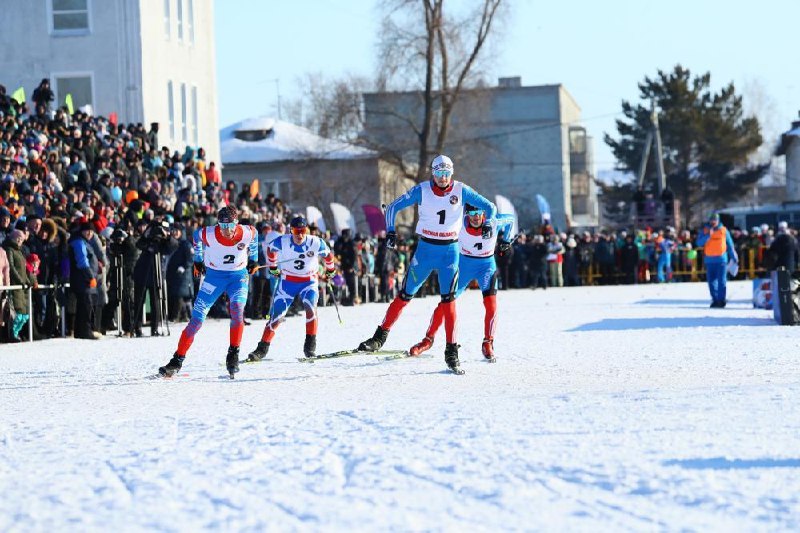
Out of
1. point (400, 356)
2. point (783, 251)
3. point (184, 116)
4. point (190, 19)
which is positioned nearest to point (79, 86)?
point (184, 116)

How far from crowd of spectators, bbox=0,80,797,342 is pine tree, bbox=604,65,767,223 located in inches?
1931

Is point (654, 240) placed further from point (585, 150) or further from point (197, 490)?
point (585, 150)

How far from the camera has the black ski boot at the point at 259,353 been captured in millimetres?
15578

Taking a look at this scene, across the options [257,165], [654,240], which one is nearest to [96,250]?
[654,240]

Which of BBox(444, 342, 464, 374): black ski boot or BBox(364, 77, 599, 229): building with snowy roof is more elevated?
BBox(364, 77, 599, 229): building with snowy roof

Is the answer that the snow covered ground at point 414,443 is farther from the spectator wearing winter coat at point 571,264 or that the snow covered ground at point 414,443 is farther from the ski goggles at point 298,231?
the spectator wearing winter coat at point 571,264

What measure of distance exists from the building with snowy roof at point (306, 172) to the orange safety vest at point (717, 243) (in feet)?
137

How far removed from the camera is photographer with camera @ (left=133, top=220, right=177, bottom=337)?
72.8 feet

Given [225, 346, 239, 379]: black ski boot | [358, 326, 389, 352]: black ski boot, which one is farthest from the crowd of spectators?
[225, 346, 239, 379]: black ski boot

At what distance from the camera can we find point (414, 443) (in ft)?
28.7

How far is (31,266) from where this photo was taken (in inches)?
819

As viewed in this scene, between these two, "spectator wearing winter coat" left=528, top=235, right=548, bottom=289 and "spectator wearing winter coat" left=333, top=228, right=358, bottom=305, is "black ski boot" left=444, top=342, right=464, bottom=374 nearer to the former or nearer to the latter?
"spectator wearing winter coat" left=333, top=228, right=358, bottom=305

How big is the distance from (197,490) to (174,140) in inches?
1397

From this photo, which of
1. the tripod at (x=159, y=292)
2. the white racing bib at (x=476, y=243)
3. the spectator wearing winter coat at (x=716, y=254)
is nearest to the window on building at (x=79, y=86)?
the tripod at (x=159, y=292)
